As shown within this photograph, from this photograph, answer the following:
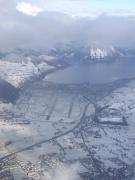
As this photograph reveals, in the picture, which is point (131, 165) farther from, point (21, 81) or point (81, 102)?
point (21, 81)

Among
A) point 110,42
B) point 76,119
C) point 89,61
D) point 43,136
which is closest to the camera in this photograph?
point 43,136

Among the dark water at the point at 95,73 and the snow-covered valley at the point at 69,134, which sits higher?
the dark water at the point at 95,73

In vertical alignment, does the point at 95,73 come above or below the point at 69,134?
above

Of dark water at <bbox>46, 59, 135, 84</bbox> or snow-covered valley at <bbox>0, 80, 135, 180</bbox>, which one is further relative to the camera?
dark water at <bbox>46, 59, 135, 84</bbox>

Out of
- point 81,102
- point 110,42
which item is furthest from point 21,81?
point 110,42

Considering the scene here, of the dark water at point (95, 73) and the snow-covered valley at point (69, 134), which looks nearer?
the snow-covered valley at point (69, 134)

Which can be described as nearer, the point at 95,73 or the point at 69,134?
the point at 69,134

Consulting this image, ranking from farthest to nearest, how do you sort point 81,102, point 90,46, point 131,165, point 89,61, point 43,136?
1. point 90,46
2. point 89,61
3. point 81,102
4. point 43,136
5. point 131,165

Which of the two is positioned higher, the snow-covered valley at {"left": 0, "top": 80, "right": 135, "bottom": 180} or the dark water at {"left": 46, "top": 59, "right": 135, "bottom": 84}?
the dark water at {"left": 46, "top": 59, "right": 135, "bottom": 84}
